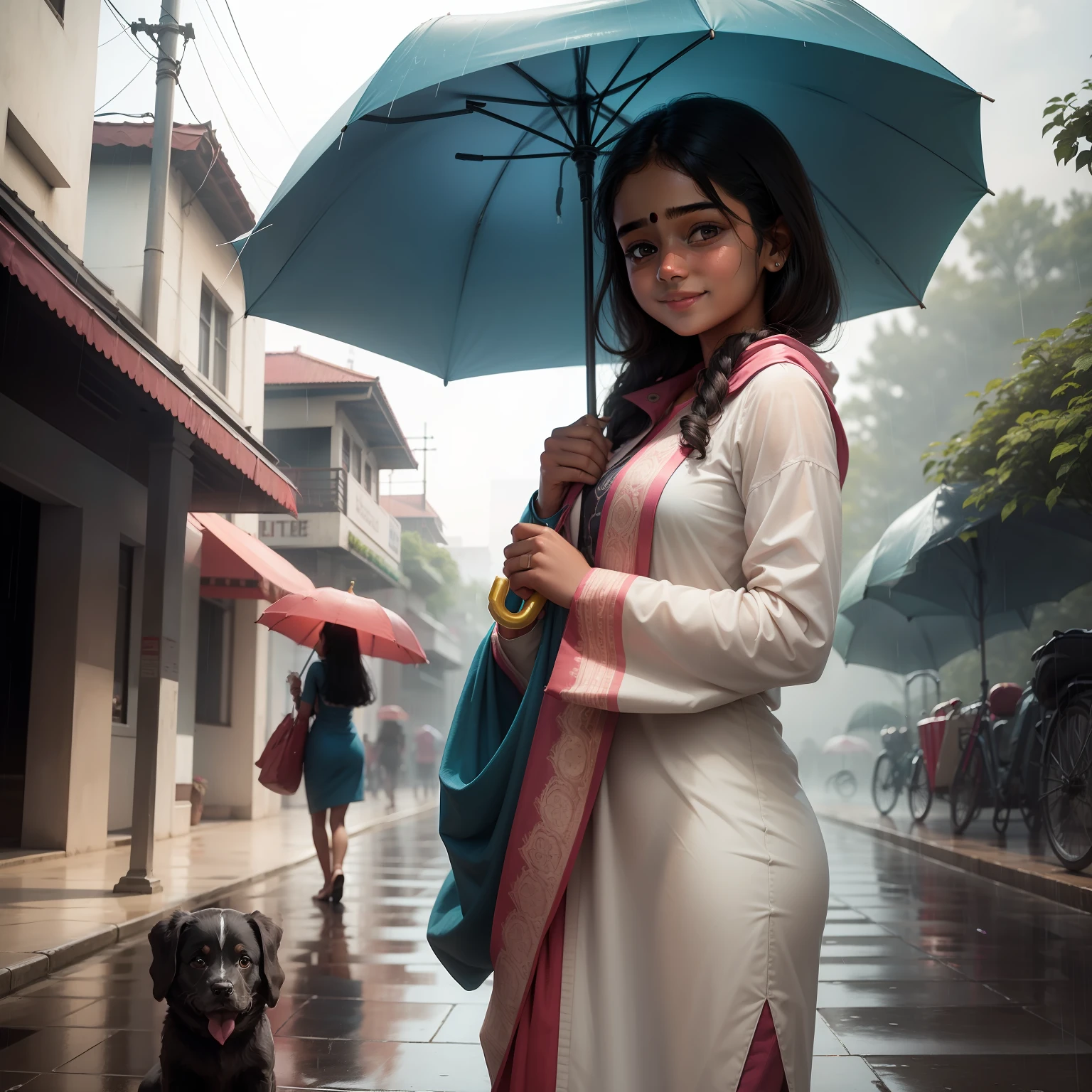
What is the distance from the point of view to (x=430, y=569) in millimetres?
3873

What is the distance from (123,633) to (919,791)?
24.5 feet

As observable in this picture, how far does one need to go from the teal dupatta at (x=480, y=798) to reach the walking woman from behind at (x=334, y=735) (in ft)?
10.8

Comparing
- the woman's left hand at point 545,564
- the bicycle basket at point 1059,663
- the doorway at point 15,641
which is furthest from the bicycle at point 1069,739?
the doorway at point 15,641

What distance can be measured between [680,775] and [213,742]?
354 centimetres

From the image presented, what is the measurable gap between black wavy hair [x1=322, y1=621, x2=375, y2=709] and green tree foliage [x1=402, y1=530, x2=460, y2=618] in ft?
2.76

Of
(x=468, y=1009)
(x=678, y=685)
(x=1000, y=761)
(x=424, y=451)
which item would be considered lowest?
(x=468, y=1009)

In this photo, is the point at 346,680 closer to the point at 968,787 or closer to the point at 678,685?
the point at 678,685

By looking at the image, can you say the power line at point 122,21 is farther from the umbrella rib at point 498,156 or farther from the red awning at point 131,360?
the umbrella rib at point 498,156

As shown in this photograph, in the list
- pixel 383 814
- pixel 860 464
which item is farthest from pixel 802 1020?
pixel 860 464

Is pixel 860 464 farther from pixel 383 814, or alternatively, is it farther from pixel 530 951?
pixel 530 951

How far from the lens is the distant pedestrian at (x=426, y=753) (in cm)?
487

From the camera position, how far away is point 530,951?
1229mm

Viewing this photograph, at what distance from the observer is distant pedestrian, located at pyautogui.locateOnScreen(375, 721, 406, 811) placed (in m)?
5.09

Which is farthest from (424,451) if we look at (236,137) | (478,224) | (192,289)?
(478,224)
